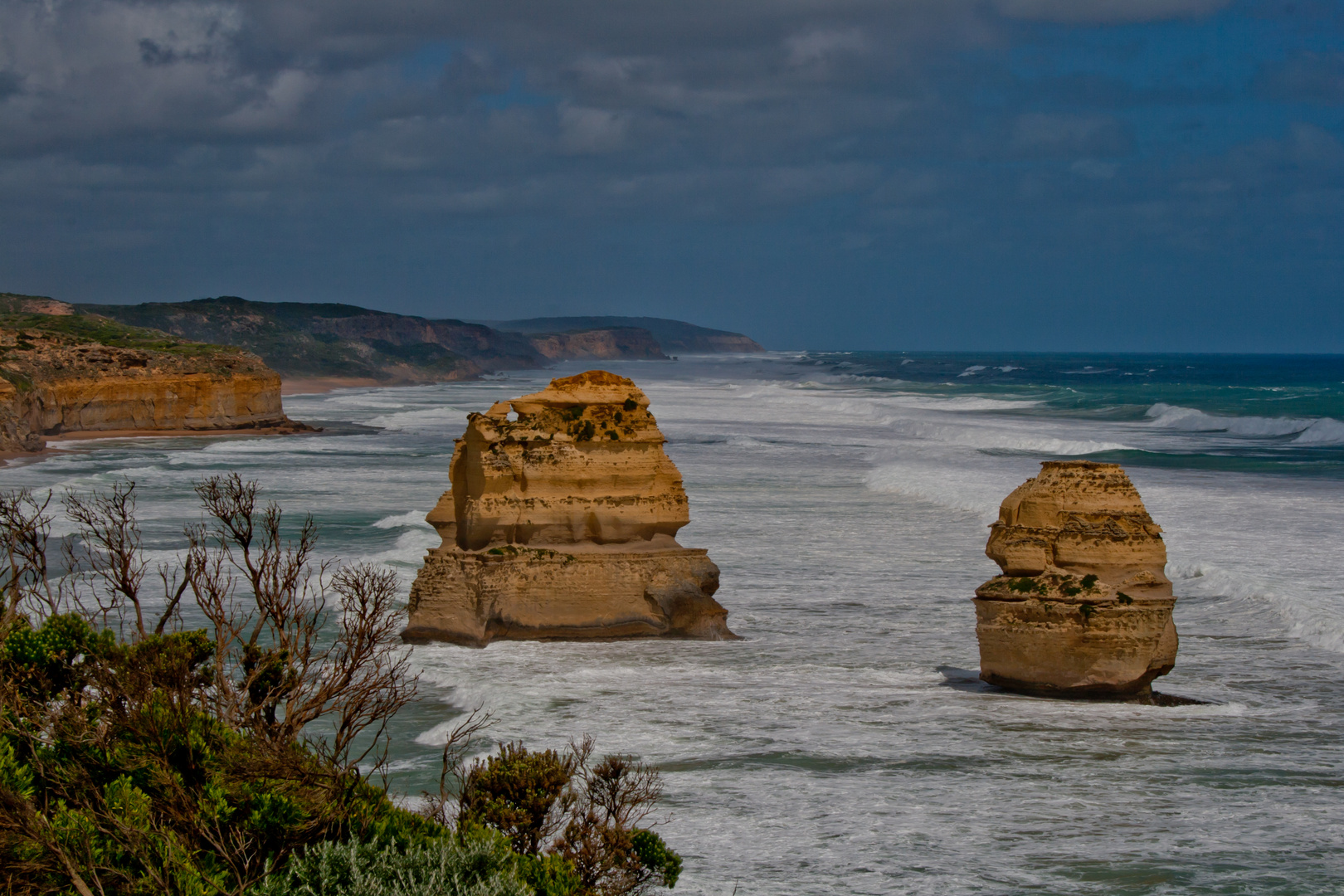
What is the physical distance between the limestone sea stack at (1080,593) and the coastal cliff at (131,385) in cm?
5348

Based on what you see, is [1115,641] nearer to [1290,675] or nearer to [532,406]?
[1290,675]

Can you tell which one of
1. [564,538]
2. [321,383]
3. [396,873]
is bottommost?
[396,873]

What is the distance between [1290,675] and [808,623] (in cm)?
673

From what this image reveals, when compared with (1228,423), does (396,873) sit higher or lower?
lower

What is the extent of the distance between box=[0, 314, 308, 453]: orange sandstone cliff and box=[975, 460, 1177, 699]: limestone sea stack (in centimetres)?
5414

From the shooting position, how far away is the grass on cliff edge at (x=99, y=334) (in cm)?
7250

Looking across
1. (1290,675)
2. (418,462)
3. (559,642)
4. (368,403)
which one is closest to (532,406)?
(559,642)

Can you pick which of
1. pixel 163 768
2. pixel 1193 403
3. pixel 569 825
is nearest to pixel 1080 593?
pixel 569 825

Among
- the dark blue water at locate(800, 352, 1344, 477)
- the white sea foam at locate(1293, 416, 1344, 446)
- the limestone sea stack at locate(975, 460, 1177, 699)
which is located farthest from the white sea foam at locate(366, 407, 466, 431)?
the limestone sea stack at locate(975, 460, 1177, 699)

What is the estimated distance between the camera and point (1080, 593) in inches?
621

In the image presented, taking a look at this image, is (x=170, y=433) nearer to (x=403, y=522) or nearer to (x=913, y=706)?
(x=403, y=522)

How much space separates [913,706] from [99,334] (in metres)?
74.4

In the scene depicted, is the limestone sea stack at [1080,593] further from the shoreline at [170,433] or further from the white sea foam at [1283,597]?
the shoreline at [170,433]

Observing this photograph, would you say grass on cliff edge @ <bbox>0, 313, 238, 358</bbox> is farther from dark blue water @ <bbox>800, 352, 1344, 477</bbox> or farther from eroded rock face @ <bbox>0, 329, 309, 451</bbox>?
dark blue water @ <bbox>800, 352, 1344, 477</bbox>
